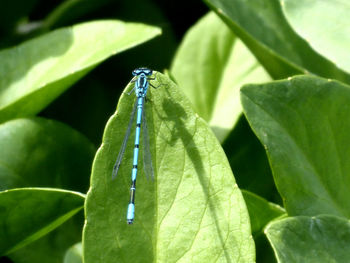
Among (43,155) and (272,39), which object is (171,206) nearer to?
(43,155)

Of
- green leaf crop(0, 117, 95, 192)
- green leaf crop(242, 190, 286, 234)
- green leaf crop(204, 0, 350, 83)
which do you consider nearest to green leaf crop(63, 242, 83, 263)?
green leaf crop(0, 117, 95, 192)

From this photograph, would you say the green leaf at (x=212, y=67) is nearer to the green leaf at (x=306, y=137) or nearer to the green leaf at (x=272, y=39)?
the green leaf at (x=272, y=39)

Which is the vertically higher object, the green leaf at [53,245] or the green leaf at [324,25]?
the green leaf at [324,25]

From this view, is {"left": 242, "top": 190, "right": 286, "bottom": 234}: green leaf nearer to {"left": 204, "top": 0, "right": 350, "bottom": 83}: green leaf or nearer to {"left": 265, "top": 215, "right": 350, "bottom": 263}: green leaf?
{"left": 265, "top": 215, "right": 350, "bottom": 263}: green leaf

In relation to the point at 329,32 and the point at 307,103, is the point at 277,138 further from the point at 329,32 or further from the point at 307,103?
the point at 329,32

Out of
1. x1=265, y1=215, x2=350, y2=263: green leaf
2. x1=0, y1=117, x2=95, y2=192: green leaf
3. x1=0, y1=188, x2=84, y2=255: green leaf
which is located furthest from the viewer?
x1=0, y1=117, x2=95, y2=192: green leaf

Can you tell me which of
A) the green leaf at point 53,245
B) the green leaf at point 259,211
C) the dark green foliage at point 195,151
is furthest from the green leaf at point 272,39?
the green leaf at point 53,245
